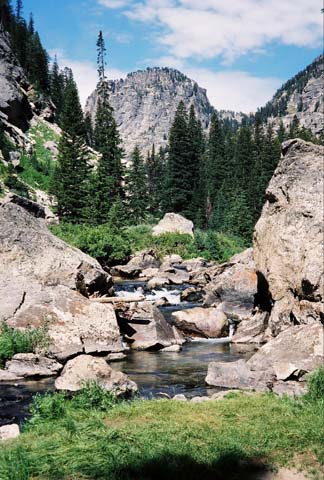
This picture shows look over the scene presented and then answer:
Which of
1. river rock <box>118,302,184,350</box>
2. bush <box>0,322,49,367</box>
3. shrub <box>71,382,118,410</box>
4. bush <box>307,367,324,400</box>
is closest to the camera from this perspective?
shrub <box>71,382,118,410</box>

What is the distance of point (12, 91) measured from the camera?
64.0 meters

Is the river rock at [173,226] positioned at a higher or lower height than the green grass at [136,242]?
higher

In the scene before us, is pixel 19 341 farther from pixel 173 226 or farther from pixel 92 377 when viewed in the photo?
pixel 173 226

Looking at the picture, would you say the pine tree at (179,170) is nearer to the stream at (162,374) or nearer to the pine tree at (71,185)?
the pine tree at (71,185)

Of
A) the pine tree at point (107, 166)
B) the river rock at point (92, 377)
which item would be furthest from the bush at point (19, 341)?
the pine tree at point (107, 166)

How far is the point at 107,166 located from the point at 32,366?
166 ft

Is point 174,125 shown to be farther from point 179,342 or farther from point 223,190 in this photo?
point 179,342

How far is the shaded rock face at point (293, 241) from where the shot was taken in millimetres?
18688

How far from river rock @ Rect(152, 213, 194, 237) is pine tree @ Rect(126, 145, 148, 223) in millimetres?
8757

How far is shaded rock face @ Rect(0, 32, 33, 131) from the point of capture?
62688 millimetres

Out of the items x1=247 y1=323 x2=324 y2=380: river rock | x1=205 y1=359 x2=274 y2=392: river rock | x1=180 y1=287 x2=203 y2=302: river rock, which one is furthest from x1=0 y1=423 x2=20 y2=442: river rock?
x1=180 y1=287 x2=203 y2=302: river rock

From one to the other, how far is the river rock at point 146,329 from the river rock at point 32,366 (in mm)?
4571

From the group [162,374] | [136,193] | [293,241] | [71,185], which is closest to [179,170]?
[136,193]

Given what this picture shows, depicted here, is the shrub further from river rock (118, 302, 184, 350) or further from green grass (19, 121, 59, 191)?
green grass (19, 121, 59, 191)
